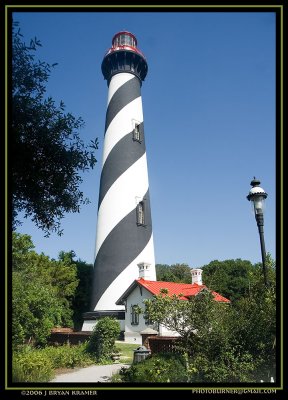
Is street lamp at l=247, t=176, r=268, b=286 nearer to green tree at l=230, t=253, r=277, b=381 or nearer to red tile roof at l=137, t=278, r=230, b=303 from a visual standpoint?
green tree at l=230, t=253, r=277, b=381

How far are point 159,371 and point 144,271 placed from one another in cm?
1197

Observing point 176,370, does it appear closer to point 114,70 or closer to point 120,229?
point 120,229

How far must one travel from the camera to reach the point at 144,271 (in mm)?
19719

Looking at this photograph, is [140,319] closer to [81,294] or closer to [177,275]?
[81,294]

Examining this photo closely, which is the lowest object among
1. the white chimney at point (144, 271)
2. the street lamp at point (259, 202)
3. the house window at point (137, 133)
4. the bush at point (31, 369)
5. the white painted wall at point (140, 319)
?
the white painted wall at point (140, 319)

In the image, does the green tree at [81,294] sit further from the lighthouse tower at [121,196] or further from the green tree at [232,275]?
the green tree at [232,275]

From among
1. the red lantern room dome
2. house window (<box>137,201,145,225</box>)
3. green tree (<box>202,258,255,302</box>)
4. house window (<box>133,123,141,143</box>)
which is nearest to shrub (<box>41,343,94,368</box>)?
house window (<box>137,201,145,225</box>)

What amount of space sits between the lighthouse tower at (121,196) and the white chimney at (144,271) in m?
0.29

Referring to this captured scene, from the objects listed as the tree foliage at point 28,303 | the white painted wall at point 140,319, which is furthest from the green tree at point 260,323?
the white painted wall at point 140,319

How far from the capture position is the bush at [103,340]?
13698 millimetres

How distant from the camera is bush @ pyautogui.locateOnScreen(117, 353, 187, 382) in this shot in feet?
24.9

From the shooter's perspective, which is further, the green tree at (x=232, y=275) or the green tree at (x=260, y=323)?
the green tree at (x=232, y=275)

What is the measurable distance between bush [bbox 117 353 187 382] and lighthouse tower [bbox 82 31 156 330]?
10948 millimetres
